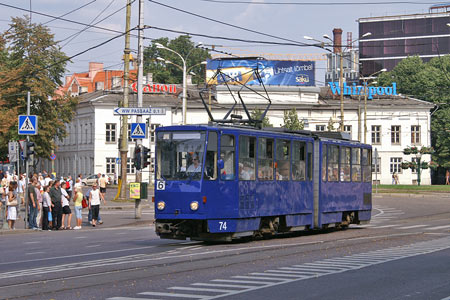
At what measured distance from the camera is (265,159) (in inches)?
902

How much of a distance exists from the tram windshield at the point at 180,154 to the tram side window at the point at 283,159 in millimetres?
3337

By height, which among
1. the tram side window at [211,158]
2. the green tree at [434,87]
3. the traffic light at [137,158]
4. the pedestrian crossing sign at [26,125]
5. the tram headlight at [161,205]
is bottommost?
the tram headlight at [161,205]

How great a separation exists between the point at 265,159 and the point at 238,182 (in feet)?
5.27

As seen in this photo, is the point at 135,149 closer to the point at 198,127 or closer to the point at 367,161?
the point at 367,161

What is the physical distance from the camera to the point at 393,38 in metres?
129

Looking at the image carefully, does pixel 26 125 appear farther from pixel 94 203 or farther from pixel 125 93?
pixel 125 93

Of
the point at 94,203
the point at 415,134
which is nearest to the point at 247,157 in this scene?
the point at 94,203

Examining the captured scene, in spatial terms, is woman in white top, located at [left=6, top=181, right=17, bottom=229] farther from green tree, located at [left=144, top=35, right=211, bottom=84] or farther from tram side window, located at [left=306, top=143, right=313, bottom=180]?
green tree, located at [left=144, top=35, right=211, bottom=84]

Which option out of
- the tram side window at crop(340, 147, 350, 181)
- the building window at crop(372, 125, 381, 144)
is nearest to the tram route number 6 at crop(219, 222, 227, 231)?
the tram side window at crop(340, 147, 350, 181)

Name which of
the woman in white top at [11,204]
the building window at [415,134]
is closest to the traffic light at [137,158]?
the woman in white top at [11,204]

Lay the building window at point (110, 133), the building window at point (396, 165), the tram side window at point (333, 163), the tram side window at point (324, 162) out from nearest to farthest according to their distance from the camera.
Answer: the tram side window at point (324, 162) → the tram side window at point (333, 163) → the building window at point (110, 133) → the building window at point (396, 165)

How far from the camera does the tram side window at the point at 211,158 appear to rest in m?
20.8

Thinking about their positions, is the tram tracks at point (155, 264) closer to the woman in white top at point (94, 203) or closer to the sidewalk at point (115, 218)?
the sidewalk at point (115, 218)

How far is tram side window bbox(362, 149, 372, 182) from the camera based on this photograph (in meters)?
29.7
